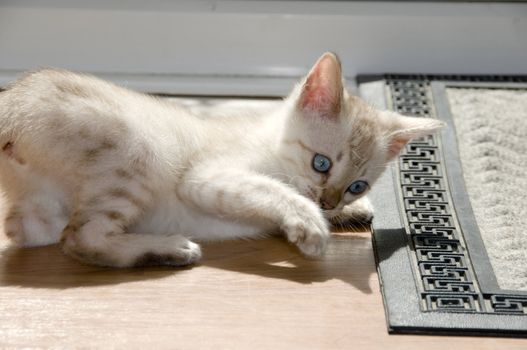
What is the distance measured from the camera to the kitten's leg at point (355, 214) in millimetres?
2457

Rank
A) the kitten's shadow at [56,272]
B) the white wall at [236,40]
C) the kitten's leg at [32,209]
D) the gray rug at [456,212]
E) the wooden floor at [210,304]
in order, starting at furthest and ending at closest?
1. the white wall at [236,40]
2. the kitten's leg at [32,209]
3. the kitten's shadow at [56,272]
4. the gray rug at [456,212]
5. the wooden floor at [210,304]

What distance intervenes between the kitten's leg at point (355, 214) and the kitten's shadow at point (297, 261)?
0.08m

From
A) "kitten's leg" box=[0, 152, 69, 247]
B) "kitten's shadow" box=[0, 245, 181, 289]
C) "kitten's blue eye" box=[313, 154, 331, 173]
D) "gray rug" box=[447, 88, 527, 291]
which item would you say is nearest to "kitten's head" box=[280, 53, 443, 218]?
"kitten's blue eye" box=[313, 154, 331, 173]

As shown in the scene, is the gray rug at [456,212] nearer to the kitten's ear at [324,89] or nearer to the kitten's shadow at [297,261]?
the kitten's shadow at [297,261]

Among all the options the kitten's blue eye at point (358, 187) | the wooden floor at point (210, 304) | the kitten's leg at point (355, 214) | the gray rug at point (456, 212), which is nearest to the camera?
the wooden floor at point (210, 304)

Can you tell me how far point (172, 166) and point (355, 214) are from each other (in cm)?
59

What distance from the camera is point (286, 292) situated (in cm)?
209

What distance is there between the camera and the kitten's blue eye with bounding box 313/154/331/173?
2.29 metres

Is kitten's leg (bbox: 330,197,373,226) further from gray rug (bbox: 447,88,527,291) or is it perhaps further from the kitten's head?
gray rug (bbox: 447,88,527,291)

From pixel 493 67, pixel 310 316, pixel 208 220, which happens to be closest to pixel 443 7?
pixel 493 67

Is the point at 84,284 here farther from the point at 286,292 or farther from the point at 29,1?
the point at 29,1

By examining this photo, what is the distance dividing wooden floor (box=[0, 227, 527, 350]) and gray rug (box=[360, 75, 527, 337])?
0.21 ft

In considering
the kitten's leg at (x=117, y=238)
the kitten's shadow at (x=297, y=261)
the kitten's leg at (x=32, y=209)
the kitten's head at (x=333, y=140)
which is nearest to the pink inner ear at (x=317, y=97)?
the kitten's head at (x=333, y=140)

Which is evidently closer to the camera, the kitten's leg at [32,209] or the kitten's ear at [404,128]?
the kitten's leg at [32,209]
